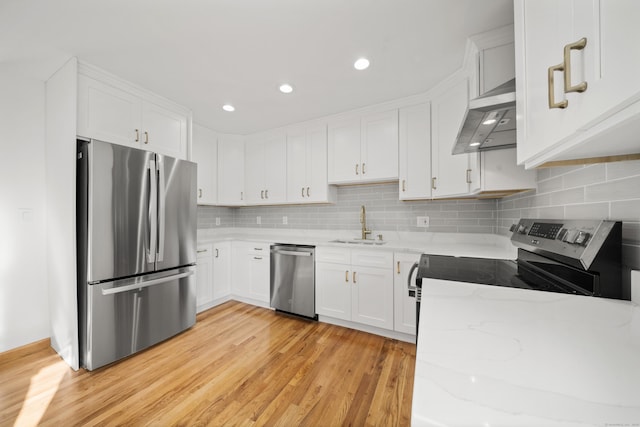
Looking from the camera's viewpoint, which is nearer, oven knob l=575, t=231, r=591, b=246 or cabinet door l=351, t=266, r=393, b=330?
oven knob l=575, t=231, r=591, b=246

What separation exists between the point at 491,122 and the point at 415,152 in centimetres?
119

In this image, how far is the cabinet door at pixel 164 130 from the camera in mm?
2275

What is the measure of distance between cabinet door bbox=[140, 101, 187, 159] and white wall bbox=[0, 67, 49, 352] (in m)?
0.87

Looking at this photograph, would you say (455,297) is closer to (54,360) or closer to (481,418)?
(481,418)

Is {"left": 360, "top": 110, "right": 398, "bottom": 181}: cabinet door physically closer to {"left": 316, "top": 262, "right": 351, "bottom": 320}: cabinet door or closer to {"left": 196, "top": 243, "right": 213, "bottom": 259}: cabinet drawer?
{"left": 316, "top": 262, "right": 351, "bottom": 320}: cabinet door

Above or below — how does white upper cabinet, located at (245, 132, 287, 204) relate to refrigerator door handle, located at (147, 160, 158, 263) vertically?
above

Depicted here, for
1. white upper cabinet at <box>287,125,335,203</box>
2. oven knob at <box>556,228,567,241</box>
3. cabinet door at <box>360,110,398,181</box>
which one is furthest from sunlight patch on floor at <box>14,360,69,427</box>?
cabinet door at <box>360,110,398,181</box>

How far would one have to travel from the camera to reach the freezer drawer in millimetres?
1818

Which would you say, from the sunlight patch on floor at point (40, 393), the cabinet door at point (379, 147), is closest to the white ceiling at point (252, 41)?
the cabinet door at point (379, 147)

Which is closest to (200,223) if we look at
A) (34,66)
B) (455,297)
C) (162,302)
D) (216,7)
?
(162,302)

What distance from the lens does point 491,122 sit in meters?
1.24

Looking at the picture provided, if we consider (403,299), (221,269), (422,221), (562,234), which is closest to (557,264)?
(562,234)

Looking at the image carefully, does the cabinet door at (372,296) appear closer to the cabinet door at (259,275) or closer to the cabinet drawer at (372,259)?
Result: the cabinet drawer at (372,259)

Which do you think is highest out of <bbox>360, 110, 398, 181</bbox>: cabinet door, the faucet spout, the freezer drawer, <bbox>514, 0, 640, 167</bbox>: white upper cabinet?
<bbox>360, 110, 398, 181</bbox>: cabinet door
